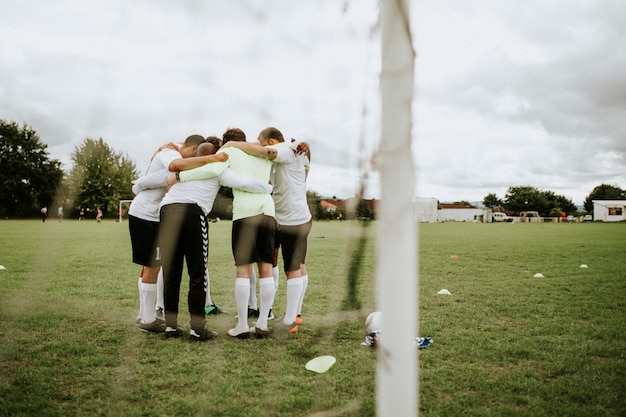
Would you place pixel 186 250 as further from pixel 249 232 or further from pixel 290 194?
pixel 290 194

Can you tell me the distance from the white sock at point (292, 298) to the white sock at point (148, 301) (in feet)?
3.79

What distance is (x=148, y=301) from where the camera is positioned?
12.7 ft

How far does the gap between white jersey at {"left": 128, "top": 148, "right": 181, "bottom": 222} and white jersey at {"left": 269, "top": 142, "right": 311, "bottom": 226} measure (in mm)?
889

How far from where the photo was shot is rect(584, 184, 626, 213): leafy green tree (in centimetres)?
9269

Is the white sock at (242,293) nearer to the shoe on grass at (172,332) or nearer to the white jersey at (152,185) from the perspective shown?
the shoe on grass at (172,332)

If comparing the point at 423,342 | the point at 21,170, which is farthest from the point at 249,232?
the point at 21,170

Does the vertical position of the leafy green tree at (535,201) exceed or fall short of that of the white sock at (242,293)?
it exceeds it

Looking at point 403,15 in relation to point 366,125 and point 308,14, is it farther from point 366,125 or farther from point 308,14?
point 308,14

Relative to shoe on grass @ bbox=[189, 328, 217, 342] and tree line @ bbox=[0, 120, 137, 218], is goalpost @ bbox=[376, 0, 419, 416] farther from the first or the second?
shoe on grass @ bbox=[189, 328, 217, 342]

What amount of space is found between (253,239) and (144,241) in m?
0.96

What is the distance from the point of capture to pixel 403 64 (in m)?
1.16

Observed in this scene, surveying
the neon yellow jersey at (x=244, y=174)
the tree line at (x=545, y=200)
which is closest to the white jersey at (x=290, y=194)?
the neon yellow jersey at (x=244, y=174)

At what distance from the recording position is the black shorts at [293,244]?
390 centimetres

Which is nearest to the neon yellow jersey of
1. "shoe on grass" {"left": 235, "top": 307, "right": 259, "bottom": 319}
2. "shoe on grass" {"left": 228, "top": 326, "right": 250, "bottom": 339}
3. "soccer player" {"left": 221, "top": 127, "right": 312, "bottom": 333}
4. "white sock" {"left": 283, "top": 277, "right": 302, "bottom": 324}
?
"soccer player" {"left": 221, "top": 127, "right": 312, "bottom": 333}
